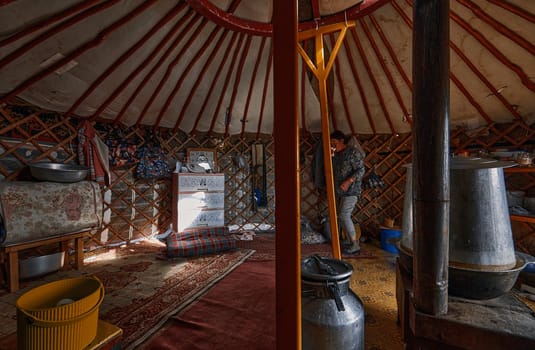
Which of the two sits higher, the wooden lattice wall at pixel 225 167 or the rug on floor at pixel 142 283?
the wooden lattice wall at pixel 225 167

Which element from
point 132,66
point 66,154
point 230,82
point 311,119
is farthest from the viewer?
point 311,119

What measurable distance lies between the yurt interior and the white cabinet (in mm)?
28

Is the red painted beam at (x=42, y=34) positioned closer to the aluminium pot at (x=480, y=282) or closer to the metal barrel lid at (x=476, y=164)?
the metal barrel lid at (x=476, y=164)

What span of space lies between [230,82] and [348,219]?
6.96 feet

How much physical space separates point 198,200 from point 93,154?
130 cm

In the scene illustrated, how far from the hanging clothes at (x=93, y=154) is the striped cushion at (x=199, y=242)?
41.3 inches

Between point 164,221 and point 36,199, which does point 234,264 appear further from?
point 36,199

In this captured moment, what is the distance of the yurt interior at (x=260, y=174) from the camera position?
0.69 metres

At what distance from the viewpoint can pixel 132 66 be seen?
217 cm

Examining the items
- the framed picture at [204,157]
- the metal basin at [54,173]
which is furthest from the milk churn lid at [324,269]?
the framed picture at [204,157]

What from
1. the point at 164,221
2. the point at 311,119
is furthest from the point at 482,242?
the point at 164,221

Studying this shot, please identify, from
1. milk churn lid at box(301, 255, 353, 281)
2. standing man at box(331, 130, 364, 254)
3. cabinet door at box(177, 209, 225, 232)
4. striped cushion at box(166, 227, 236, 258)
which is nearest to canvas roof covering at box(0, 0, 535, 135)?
standing man at box(331, 130, 364, 254)

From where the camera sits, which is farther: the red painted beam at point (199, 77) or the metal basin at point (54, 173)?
the red painted beam at point (199, 77)

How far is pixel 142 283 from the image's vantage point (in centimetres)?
189
